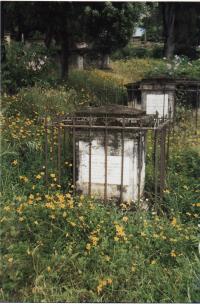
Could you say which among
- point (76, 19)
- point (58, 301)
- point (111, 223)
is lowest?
point (58, 301)

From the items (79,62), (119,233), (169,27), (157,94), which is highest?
(169,27)

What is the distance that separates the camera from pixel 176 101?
10.9 meters

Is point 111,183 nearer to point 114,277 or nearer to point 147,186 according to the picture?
point 147,186

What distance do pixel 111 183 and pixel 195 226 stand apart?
1190mm

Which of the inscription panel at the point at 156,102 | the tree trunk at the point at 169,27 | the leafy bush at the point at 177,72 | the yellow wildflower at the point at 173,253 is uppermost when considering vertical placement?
the tree trunk at the point at 169,27

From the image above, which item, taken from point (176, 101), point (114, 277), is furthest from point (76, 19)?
point (114, 277)

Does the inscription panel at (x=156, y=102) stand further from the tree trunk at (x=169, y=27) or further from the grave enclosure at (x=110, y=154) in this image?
the tree trunk at (x=169, y=27)

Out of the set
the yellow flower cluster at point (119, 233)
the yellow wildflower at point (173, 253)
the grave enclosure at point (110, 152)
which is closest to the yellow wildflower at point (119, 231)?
the yellow flower cluster at point (119, 233)

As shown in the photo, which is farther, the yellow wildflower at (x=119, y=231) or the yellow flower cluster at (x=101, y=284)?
the yellow wildflower at (x=119, y=231)

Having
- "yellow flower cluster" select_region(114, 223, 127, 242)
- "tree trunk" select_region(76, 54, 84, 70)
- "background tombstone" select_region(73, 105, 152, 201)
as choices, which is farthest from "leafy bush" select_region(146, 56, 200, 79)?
"yellow flower cluster" select_region(114, 223, 127, 242)

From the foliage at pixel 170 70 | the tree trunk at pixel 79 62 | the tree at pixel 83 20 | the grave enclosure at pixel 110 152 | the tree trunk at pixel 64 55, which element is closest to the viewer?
the grave enclosure at pixel 110 152

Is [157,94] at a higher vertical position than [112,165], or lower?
higher

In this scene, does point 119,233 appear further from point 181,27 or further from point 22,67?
point 181,27

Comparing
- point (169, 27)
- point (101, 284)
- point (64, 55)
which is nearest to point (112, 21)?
point (64, 55)
